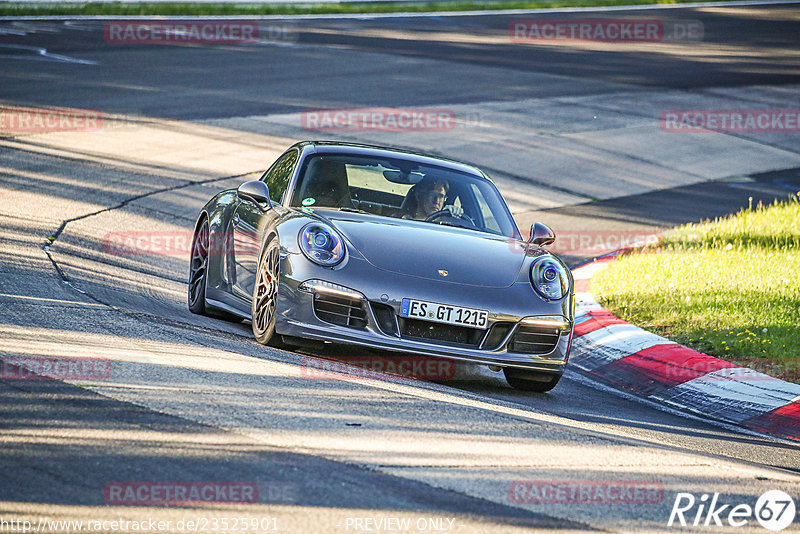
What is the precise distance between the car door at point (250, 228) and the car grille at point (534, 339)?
73.4 inches

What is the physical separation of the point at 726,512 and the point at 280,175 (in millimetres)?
4576

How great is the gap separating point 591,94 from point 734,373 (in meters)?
15.3

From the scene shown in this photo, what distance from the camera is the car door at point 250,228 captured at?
24.5 ft

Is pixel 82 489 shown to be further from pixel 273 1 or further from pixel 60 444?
pixel 273 1

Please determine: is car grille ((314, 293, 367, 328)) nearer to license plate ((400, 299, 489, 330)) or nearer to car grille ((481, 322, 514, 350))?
license plate ((400, 299, 489, 330))

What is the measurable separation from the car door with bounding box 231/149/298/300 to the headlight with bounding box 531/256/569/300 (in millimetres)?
1802

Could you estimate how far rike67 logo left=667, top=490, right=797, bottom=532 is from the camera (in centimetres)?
444

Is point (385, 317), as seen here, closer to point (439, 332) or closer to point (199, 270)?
point (439, 332)

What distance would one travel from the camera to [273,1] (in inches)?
1455

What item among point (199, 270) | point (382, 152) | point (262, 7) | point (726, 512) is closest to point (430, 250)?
point (382, 152)

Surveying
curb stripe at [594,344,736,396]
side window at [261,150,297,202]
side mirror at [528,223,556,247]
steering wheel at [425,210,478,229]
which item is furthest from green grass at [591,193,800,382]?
side window at [261,150,297,202]

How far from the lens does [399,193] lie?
7.75 meters

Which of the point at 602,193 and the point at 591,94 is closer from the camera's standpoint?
the point at 602,193

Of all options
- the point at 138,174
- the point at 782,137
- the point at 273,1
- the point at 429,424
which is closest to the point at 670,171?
the point at 782,137
